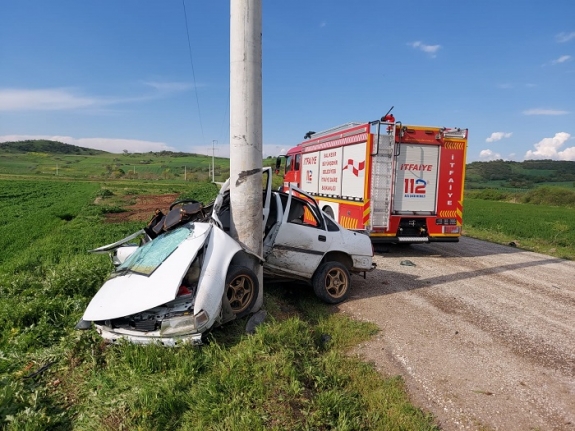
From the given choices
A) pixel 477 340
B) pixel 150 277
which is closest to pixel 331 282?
pixel 477 340

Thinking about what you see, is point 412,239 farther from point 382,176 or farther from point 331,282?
point 331,282

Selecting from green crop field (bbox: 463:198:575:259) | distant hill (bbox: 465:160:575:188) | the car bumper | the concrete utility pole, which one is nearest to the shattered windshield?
the car bumper

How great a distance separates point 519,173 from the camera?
83375 millimetres

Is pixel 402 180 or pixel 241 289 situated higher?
pixel 402 180

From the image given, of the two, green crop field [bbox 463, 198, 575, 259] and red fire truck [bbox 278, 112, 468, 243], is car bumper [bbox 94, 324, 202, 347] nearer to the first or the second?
red fire truck [bbox 278, 112, 468, 243]

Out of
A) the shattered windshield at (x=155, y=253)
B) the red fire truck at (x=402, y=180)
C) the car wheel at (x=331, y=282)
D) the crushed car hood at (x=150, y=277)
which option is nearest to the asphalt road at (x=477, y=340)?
the car wheel at (x=331, y=282)

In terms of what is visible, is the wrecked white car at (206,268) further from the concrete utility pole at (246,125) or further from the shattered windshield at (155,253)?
the concrete utility pole at (246,125)

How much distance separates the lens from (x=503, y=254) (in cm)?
1141

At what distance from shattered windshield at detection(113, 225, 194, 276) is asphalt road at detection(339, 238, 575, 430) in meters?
2.49

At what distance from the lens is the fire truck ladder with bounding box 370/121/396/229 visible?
975 centimetres

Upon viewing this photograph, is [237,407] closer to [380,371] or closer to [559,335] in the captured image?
[380,371]

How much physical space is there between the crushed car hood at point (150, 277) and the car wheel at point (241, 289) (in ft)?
1.93

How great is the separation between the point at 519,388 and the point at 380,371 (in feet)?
4.41

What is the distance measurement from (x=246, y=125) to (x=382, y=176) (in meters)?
5.47
